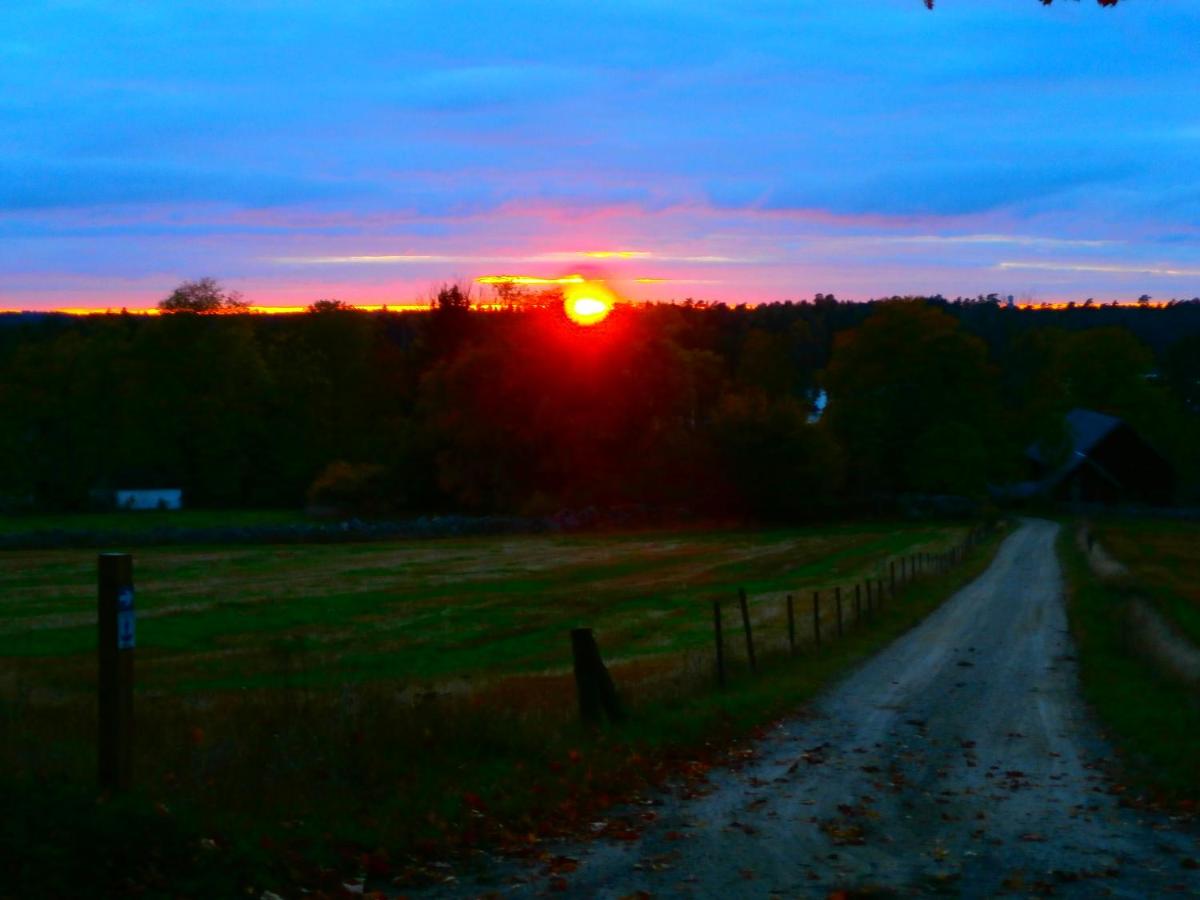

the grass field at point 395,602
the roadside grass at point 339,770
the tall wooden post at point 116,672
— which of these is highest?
the tall wooden post at point 116,672

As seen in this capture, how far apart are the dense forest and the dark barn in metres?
2.91

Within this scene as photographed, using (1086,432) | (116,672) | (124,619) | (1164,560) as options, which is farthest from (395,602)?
(1086,432)

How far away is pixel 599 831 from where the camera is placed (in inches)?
358

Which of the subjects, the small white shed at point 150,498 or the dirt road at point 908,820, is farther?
the small white shed at point 150,498

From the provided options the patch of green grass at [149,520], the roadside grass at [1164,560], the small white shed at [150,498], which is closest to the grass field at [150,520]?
the patch of green grass at [149,520]

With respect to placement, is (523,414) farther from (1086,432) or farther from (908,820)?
(908,820)

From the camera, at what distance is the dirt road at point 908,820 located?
7.87 m

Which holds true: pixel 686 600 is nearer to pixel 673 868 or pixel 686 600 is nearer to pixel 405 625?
pixel 405 625

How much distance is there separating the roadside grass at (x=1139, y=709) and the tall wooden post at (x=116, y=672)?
7.71m

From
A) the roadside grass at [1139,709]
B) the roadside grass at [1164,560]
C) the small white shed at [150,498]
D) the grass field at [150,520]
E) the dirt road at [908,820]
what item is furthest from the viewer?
the small white shed at [150,498]

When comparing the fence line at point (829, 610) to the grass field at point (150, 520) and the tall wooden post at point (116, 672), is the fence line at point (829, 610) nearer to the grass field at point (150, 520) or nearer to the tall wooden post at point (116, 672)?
the tall wooden post at point (116, 672)

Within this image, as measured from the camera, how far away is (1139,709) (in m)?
Answer: 15.2

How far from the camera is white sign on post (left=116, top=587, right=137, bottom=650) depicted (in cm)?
775

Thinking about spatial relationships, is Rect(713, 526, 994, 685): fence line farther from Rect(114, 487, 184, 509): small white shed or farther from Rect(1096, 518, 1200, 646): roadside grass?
Rect(114, 487, 184, 509): small white shed
